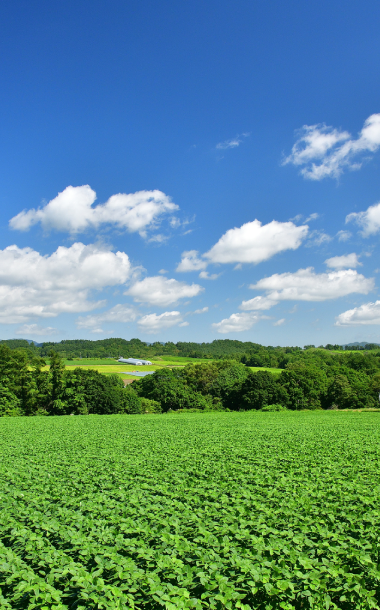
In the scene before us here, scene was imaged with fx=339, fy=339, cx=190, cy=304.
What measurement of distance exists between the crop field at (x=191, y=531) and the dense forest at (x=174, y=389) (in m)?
45.1

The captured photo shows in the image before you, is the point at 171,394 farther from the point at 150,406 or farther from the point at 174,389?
the point at 150,406

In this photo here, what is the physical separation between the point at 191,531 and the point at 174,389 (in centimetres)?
6780

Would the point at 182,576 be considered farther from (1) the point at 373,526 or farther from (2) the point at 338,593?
(1) the point at 373,526

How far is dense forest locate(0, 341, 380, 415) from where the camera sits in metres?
57.9

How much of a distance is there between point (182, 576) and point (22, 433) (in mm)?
30066

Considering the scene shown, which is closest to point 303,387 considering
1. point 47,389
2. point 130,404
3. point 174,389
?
point 174,389

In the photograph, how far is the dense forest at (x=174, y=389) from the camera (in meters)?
57.9

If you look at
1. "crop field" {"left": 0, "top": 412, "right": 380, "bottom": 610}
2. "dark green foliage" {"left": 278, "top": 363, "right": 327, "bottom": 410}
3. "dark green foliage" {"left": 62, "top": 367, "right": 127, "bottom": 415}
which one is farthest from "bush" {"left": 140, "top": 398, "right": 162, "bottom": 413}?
"crop field" {"left": 0, "top": 412, "right": 380, "bottom": 610}

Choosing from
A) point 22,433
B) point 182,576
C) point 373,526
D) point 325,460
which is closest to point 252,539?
point 182,576

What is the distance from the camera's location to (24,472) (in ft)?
45.5

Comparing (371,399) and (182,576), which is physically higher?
(182,576)

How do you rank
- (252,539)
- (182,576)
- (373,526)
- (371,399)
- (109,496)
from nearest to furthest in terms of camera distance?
(182,576) < (252,539) < (373,526) < (109,496) < (371,399)

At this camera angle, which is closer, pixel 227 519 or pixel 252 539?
pixel 252 539

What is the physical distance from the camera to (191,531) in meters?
7.67
